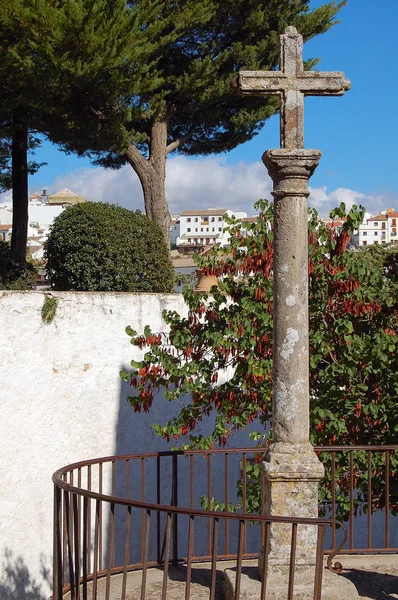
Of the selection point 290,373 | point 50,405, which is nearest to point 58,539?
point 290,373

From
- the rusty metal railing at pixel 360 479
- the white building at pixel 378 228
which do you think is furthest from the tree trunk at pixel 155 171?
the white building at pixel 378 228

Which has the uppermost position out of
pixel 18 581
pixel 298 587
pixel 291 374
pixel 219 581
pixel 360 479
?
pixel 291 374

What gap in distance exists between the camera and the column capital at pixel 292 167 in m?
4.22

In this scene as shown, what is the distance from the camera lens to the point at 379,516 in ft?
26.7

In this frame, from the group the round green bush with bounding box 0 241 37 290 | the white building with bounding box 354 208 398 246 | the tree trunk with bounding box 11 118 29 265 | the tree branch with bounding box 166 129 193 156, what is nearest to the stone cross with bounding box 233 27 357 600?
the round green bush with bounding box 0 241 37 290

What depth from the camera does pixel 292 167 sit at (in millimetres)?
4223

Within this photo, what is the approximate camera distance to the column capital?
422cm

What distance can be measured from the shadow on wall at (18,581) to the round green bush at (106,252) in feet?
10.7

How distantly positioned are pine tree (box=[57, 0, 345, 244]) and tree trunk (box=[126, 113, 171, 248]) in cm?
2

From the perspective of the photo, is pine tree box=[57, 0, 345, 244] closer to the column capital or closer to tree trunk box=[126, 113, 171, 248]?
tree trunk box=[126, 113, 171, 248]

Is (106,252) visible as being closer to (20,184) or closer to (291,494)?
(20,184)

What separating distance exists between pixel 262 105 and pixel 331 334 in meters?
7.58

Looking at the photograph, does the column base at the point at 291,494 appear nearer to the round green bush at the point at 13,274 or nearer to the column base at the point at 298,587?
the column base at the point at 298,587

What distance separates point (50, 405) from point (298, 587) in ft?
14.0
